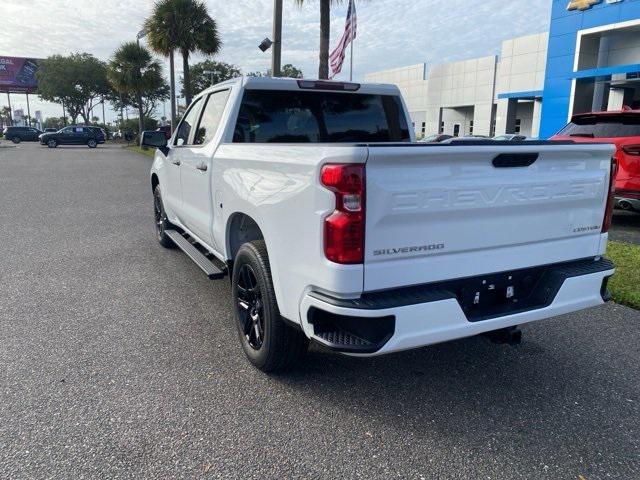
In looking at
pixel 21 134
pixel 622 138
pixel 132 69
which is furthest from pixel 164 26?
pixel 21 134

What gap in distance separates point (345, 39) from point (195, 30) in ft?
47.0

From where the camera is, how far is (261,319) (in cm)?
342

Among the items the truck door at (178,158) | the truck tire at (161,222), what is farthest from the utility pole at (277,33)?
the truck door at (178,158)

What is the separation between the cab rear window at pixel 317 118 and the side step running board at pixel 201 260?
3.52 feet

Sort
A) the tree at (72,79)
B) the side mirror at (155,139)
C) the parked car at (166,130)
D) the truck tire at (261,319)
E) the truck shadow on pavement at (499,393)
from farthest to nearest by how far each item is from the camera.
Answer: the tree at (72,79) → the parked car at (166,130) → the side mirror at (155,139) → the truck tire at (261,319) → the truck shadow on pavement at (499,393)

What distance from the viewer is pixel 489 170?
2791mm

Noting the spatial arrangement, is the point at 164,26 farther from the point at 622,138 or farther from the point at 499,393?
the point at 499,393

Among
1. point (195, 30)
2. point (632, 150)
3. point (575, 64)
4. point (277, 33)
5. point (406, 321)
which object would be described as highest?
point (195, 30)

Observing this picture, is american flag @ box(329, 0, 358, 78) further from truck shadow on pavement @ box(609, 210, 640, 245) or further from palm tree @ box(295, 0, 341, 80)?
truck shadow on pavement @ box(609, 210, 640, 245)

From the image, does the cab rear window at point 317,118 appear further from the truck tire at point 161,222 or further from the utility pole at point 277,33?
the utility pole at point 277,33

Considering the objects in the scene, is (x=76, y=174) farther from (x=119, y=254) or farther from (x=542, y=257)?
(x=542, y=257)

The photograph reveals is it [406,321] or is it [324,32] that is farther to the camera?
[324,32]

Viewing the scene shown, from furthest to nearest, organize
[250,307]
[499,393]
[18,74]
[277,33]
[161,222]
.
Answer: [18,74] < [277,33] < [161,222] < [250,307] < [499,393]

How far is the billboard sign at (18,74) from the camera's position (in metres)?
76.8
